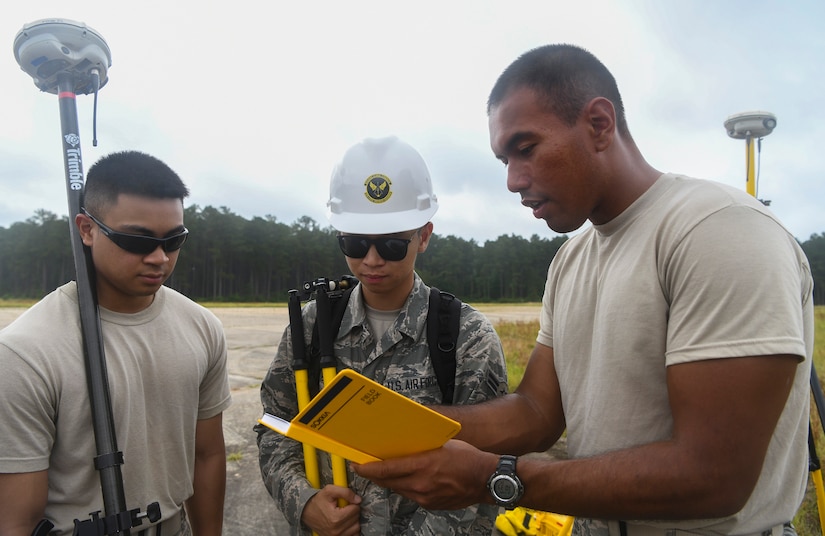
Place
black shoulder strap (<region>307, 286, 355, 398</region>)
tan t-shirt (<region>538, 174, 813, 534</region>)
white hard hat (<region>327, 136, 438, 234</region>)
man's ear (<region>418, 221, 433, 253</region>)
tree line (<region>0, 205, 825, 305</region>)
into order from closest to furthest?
tan t-shirt (<region>538, 174, 813, 534</region>) → black shoulder strap (<region>307, 286, 355, 398</region>) → white hard hat (<region>327, 136, 438, 234</region>) → man's ear (<region>418, 221, 433, 253</region>) → tree line (<region>0, 205, 825, 305</region>)

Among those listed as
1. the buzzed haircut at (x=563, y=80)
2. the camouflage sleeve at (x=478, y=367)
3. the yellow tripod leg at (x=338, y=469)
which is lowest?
the yellow tripod leg at (x=338, y=469)

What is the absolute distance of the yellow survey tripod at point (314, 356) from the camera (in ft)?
7.62

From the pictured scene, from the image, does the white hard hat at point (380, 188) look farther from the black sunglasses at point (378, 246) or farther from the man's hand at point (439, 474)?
the man's hand at point (439, 474)

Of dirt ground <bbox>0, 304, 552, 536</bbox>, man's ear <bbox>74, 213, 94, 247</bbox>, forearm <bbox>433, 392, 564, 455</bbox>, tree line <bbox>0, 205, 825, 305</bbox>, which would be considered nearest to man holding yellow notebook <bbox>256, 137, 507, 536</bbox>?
forearm <bbox>433, 392, 564, 455</bbox>

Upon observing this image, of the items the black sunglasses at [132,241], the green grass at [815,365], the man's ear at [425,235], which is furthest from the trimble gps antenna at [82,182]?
the green grass at [815,365]

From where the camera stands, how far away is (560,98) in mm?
1816

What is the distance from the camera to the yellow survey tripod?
2.32 meters

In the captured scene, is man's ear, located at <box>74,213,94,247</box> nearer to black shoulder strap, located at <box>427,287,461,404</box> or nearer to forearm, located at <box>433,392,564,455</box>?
black shoulder strap, located at <box>427,287,461,404</box>

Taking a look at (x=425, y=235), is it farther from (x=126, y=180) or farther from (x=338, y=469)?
(x=126, y=180)

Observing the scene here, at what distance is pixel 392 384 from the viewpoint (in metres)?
2.47

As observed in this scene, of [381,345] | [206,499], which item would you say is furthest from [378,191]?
[206,499]

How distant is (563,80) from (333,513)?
205cm

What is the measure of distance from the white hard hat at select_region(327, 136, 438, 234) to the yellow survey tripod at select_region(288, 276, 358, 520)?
379 millimetres

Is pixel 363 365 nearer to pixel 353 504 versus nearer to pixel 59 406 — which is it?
pixel 353 504
